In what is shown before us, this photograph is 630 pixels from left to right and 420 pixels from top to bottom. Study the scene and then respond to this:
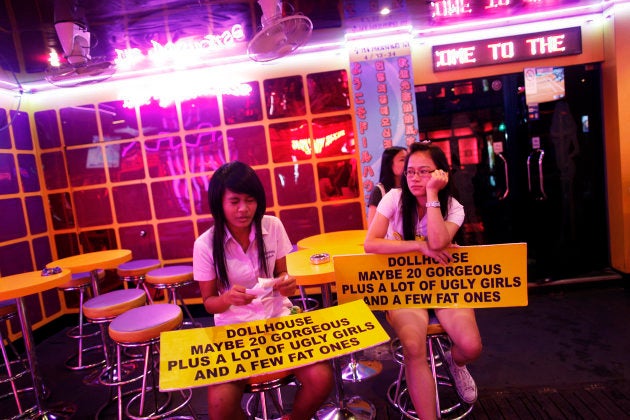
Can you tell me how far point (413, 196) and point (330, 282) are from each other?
27.4 inches

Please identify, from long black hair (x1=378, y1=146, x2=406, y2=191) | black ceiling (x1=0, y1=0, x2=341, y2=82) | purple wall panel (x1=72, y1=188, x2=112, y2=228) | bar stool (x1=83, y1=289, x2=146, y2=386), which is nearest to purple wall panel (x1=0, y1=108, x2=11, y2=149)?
black ceiling (x1=0, y1=0, x2=341, y2=82)

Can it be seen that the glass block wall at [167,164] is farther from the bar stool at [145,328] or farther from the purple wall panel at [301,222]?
the bar stool at [145,328]

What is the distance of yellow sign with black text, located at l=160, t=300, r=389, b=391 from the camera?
1.54 metres

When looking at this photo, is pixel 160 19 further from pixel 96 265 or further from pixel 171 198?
pixel 96 265

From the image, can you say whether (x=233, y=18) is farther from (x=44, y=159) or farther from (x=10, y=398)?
(x=10, y=398)

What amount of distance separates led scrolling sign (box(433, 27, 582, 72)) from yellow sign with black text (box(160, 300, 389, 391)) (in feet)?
11.1

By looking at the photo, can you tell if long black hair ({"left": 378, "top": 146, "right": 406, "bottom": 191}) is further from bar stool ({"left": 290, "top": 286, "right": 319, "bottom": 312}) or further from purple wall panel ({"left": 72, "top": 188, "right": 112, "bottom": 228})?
purple wall panel ({"left": 72, "top": 188, "right": 112, "bottom": 228})

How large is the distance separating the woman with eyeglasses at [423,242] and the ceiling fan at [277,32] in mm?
1374

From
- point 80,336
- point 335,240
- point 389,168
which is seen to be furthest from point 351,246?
point 80,336

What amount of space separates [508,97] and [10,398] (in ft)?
17.7

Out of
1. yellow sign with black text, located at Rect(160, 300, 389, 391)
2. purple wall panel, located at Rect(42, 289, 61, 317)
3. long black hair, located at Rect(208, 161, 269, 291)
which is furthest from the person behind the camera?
purple wall panel, located at Rect(42, 289, 61, 317)

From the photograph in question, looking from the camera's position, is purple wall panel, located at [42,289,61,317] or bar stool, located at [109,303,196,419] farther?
purple wall panel, located at [42,289,61,317]

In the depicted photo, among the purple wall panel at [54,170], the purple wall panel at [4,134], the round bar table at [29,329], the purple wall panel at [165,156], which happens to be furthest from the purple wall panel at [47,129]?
the round bar table at [29,329]

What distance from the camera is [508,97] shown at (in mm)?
4254
